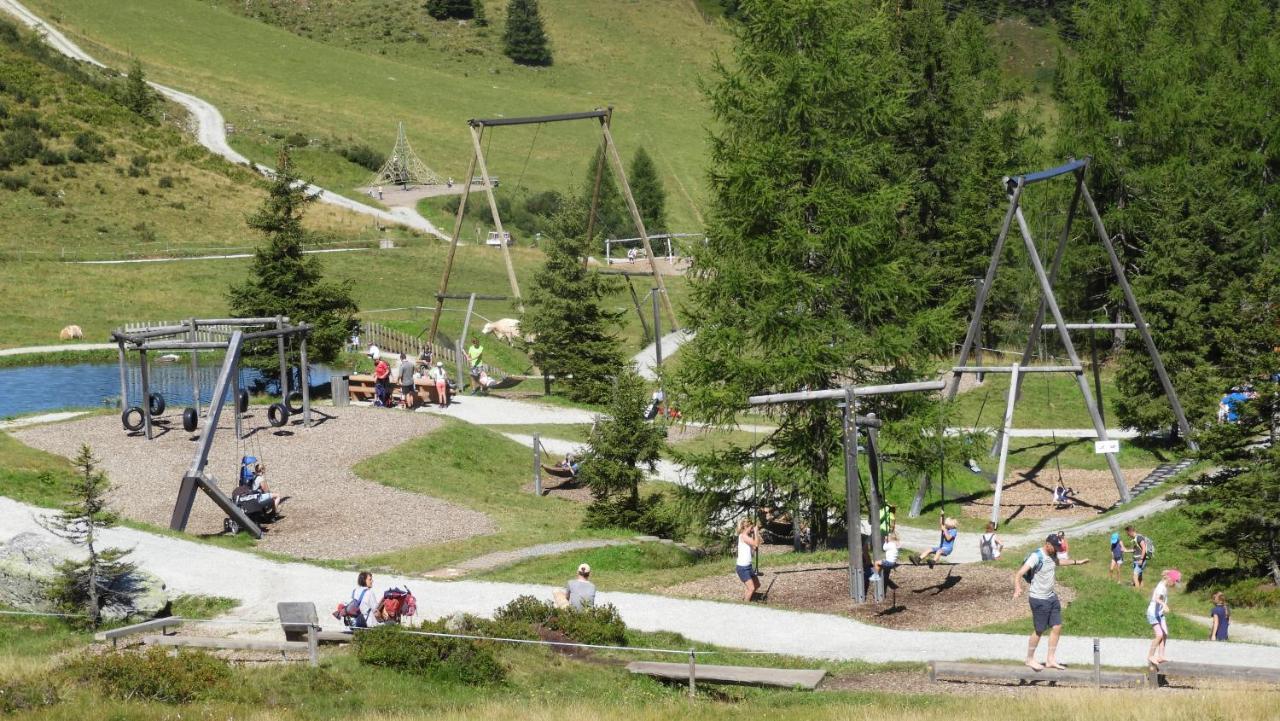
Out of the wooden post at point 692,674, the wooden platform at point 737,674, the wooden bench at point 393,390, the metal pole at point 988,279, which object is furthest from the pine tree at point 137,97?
the wooden post at point 692,674

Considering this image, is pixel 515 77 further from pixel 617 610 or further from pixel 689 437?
pixel 617 610

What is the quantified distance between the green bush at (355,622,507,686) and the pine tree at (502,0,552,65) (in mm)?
129623

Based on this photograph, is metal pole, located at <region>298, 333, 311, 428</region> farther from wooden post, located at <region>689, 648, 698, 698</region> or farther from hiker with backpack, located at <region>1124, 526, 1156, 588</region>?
wooden post, located at <region>689, 648, 698, 698</region>

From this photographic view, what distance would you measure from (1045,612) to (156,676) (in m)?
10.9

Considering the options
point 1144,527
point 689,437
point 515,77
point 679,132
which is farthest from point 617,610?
point 515,77

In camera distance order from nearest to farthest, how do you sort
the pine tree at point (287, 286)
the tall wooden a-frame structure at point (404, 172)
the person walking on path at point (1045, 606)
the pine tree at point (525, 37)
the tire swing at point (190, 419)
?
the person walking on path at point (1045, 606) < the tire swing at point (190, 419) < the pine tree at point (287, 286) < the tall wooden a-frame structure at point (404, 172) < the pine tree at point (525, 37)

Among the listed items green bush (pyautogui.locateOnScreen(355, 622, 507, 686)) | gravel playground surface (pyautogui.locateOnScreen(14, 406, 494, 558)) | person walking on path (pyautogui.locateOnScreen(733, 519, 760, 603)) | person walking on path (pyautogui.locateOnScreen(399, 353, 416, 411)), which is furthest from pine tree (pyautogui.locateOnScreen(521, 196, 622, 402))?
green bush (pyautogui.locateOnScreen(355, 622, 507, 686))

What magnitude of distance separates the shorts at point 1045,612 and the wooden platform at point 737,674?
276 centimetres

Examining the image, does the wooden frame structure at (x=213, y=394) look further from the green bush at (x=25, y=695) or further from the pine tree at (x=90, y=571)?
the green bush at (x=25, y=695)

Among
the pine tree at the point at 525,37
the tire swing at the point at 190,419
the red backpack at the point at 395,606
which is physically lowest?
the red backpack at the point at 395,606

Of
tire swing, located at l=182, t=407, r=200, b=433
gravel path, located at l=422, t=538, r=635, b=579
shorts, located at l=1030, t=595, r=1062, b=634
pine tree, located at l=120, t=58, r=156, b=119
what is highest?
pine tree, located at l=120, t=58, r=156, b=119

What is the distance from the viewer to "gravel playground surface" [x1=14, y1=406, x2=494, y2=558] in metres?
28.9

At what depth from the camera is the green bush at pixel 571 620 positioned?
20.0m

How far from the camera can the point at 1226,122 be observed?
188ft
